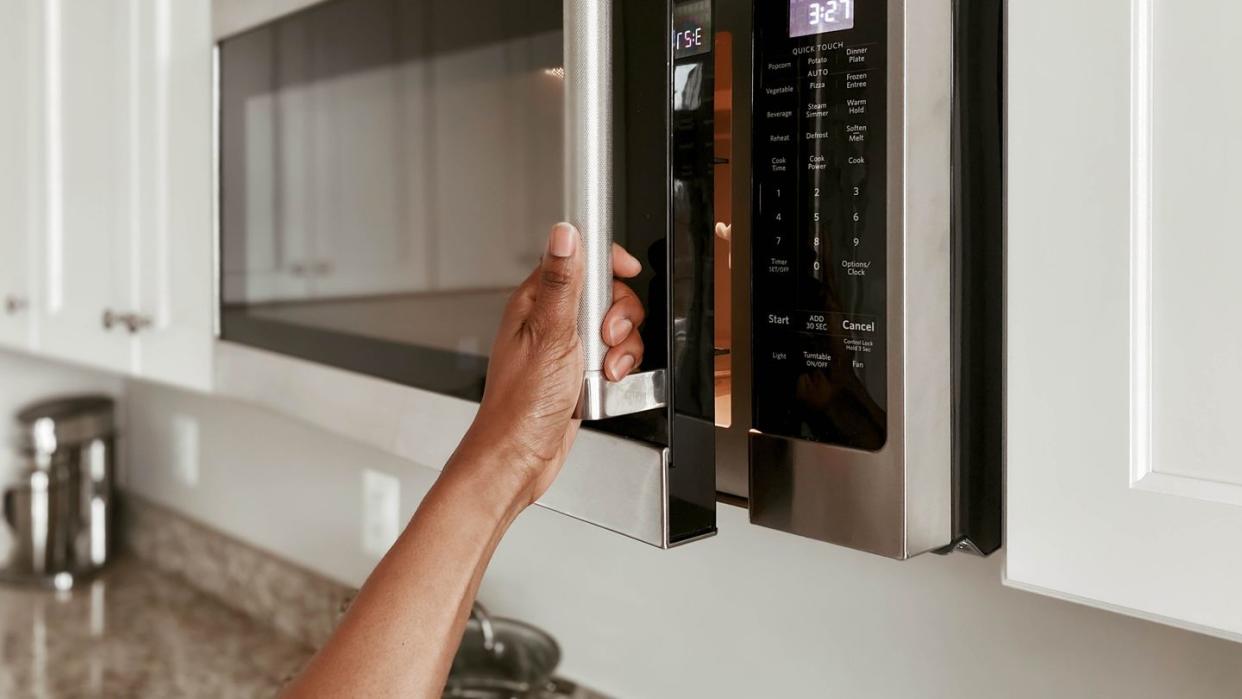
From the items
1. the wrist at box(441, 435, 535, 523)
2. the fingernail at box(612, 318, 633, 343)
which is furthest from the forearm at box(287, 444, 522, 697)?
the fingernail at box(612, 318, 633, 343)

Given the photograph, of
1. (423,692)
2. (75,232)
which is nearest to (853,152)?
(423,692)

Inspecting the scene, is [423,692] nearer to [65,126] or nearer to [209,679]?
[209,679]

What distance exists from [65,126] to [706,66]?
Answer: 1.19m

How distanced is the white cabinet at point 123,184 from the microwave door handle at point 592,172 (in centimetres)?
67

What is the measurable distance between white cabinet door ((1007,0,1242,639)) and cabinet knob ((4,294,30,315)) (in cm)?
143

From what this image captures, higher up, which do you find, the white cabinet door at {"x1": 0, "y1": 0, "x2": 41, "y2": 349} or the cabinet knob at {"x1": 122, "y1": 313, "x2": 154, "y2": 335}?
the white cabinet door at {"x1": 0, "y1": 0, "x2": 41, "y2": 349}

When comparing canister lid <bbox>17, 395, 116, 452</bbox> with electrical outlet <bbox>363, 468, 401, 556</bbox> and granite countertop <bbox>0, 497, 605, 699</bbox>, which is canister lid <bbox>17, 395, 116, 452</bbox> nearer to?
granite countertop <bbox>0, 497, 605, 699</bbox>

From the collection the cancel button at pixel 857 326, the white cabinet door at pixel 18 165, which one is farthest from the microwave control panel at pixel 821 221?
the white cabinet door at pixel 18 165

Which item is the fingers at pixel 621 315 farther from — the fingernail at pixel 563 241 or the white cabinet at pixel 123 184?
the white cabinet at pixel 123 184

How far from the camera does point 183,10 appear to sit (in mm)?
1047

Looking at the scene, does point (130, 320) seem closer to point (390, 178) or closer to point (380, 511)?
point (380, 511)

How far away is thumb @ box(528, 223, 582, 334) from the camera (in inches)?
18.7

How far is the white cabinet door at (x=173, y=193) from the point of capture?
3.38 feet

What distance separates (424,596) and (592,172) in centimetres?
23
